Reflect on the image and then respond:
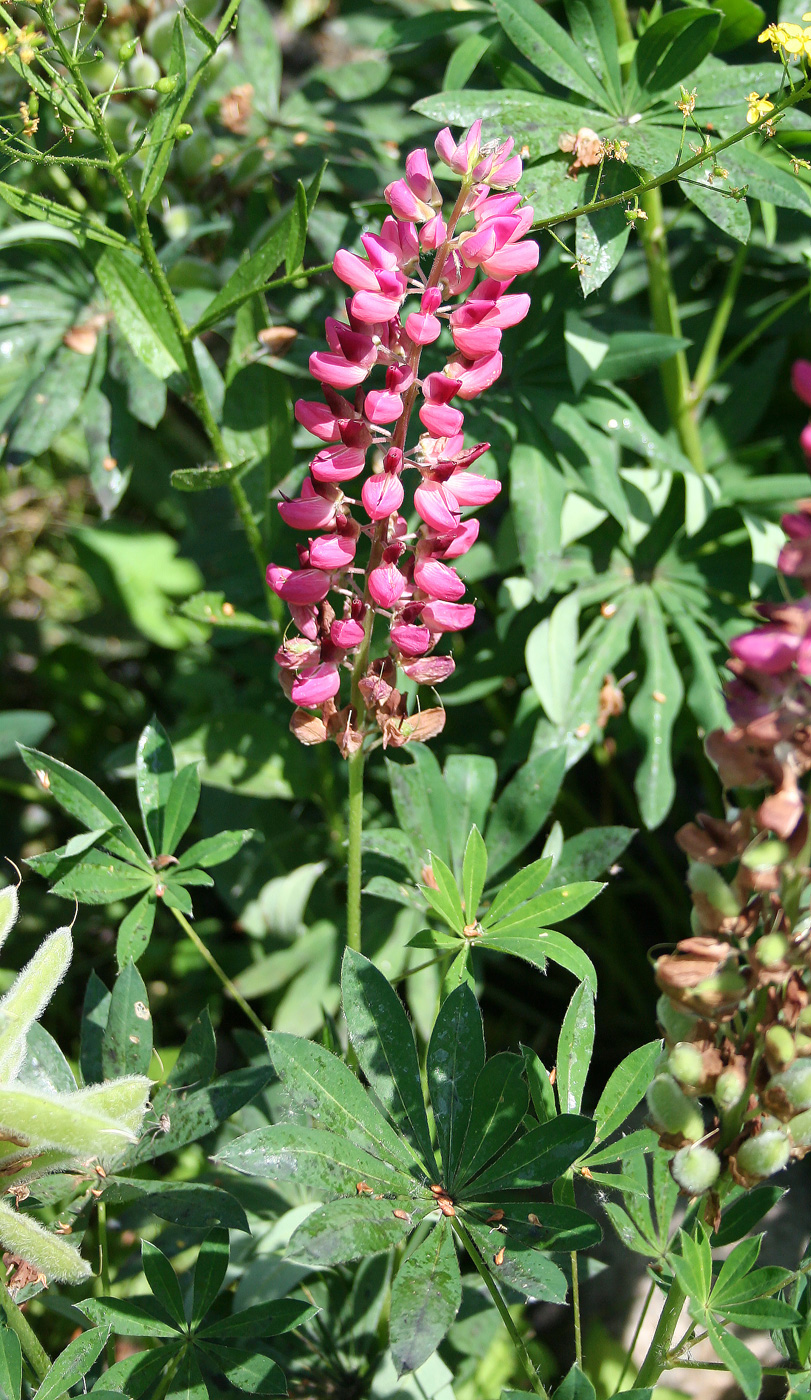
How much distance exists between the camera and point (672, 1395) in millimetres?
1626

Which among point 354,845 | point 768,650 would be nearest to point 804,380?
point 768,650

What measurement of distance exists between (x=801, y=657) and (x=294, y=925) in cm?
131

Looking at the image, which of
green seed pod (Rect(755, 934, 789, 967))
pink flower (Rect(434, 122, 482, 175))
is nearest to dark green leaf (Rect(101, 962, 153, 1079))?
green seed pod (Rect(755, 934, 789, 967))

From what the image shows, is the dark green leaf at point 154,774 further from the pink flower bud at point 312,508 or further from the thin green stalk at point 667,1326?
the thin green stalk at point 667,1326

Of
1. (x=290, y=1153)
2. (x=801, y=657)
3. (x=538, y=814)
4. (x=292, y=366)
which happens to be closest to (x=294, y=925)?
(x=538, y=814)

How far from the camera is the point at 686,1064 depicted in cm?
87

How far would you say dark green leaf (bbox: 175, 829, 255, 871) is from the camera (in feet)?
4.68

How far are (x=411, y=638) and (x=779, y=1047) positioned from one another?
54cm

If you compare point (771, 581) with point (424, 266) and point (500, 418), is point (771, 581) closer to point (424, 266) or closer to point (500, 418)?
point (500, 418)

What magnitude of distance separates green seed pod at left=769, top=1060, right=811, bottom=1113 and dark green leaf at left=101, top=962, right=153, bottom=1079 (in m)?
0.77

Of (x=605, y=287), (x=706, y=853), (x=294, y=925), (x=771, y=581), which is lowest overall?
(x=294, y=925)

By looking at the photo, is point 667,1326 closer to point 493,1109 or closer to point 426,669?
point 493,1109

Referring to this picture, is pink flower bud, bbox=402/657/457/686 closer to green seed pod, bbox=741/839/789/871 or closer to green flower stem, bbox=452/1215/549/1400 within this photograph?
green seed pod, bbox=741/839/789/871

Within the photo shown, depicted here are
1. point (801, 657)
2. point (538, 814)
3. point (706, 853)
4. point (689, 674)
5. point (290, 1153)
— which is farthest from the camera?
point (689, 674)
